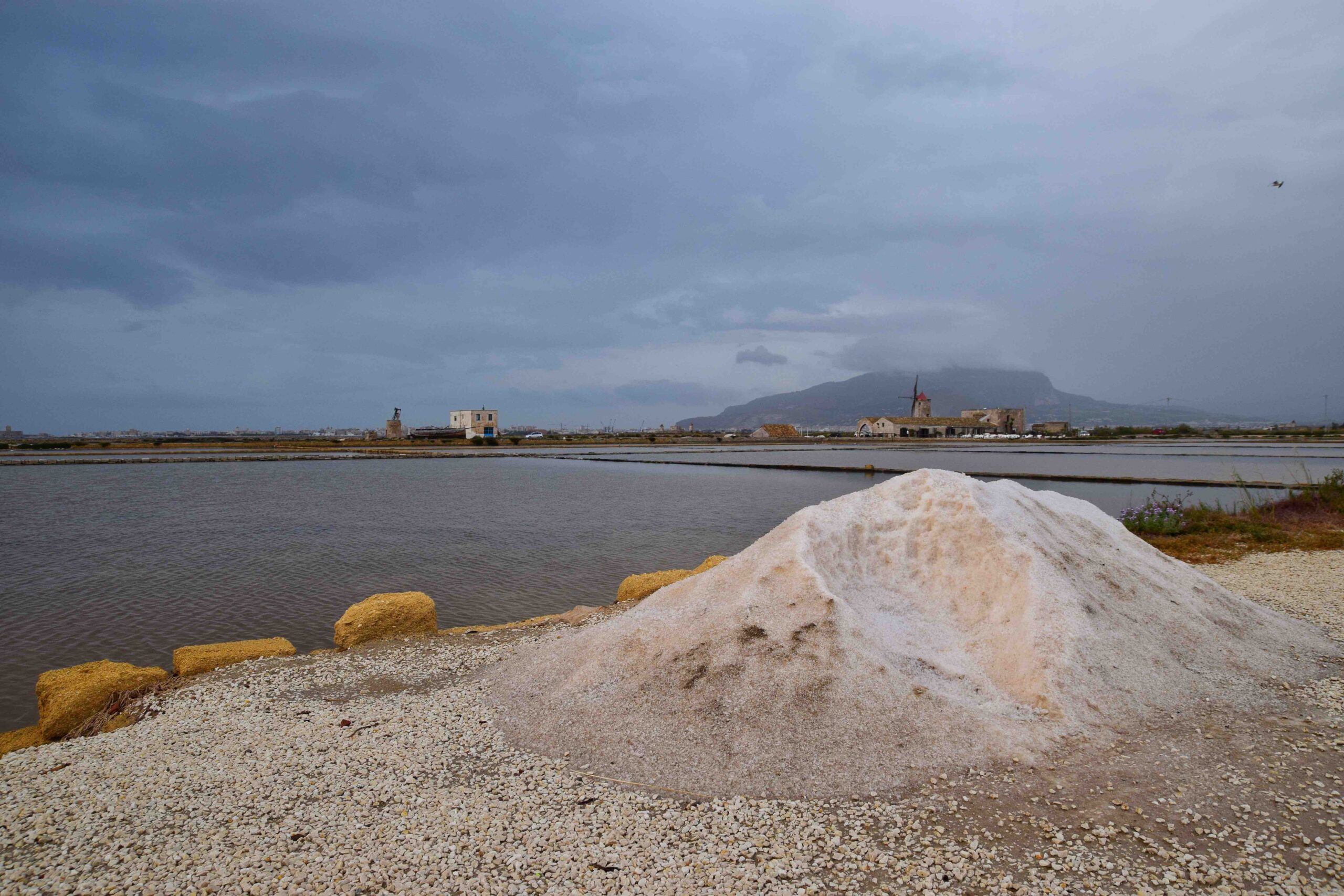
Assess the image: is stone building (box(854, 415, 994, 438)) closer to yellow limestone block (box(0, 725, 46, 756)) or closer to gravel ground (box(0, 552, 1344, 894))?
gravel ground (box(0, 552, 1344, 894))

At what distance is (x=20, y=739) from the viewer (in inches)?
211

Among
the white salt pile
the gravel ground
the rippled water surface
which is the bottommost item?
the rippled water surface

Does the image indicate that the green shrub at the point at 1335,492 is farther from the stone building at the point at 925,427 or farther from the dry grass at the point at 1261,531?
the stone building at the point at 925,427

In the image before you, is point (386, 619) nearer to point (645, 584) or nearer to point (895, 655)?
point (645, 584)

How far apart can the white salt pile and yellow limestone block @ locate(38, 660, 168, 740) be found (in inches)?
133

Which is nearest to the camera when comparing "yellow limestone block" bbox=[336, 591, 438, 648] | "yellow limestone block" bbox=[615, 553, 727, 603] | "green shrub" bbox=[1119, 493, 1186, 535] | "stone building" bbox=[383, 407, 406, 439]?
"yellow limestone block" bbox=[336, 591, 438, 648]

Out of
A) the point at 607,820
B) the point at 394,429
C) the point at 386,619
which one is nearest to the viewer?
the point at 607,820

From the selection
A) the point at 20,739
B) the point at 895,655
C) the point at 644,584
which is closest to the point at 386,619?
the point at 20,739

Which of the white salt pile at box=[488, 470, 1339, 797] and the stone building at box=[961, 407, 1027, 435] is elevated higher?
the stone building at box=[961, 407, 1027, 435]

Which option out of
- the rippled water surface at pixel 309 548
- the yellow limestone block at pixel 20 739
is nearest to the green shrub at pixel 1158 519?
the rippled water surface at pixel 309 548

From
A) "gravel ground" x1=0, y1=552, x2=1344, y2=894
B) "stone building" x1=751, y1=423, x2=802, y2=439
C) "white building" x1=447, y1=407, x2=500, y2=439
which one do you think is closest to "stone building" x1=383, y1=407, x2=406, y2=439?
"white building" x1=447, y1=407, x2=500, y2=439

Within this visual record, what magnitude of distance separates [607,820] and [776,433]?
111520 millimetres

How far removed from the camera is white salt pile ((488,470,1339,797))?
4.44m

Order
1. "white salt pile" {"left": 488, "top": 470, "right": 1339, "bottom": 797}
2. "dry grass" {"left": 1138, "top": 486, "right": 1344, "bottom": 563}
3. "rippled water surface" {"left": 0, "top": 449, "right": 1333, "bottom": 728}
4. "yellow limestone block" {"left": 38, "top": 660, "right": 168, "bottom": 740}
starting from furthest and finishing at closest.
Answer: "dry grass" {"left": 1138, "top": 486, "right": 1344, "bottom": 563} < "rippled water surface" {"left": 0, "top": 449, "right": 1333, "bottom": 728} < "yellow limestone block" {"left": 38, "top": 660, "right": 168, "bottom": 740} < "white salt pile" {"left": 488, "top": 470, "right": 1339, "bottom": 797}
